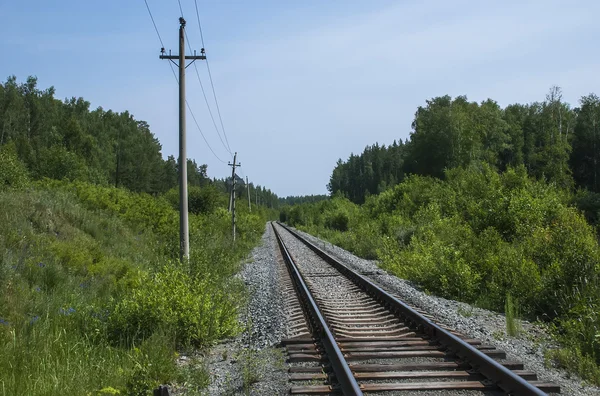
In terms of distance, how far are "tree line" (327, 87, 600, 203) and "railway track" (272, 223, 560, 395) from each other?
4720 cm

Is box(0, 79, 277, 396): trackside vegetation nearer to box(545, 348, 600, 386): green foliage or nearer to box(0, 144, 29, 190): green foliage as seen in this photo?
box(0, 144, 29, 190): green foliage

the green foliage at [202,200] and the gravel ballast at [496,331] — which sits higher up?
the green foliage at [202,200]

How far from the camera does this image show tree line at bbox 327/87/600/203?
56094mm

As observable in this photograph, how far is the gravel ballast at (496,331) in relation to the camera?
553 centimetres

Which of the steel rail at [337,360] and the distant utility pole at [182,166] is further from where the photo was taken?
the distant utility pole at [182,166]

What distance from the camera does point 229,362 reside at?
21.1ft

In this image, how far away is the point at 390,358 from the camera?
6.11m

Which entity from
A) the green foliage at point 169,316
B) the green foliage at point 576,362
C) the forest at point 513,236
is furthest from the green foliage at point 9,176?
the green foliage at point 576,362

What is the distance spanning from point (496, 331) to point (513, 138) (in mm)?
68747

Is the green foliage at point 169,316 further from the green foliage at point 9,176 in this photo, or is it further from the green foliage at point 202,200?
the green foliage at point 202,200

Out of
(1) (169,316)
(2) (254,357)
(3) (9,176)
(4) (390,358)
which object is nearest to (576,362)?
(4) (390,358)

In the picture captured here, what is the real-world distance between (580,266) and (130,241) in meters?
12.7

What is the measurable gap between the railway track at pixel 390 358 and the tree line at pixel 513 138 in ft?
155

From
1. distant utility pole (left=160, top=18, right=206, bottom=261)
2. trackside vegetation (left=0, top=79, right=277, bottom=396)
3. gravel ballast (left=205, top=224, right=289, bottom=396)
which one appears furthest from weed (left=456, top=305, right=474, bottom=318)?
distant utility pole (left=160, top=18, right=206, bottom=261)
